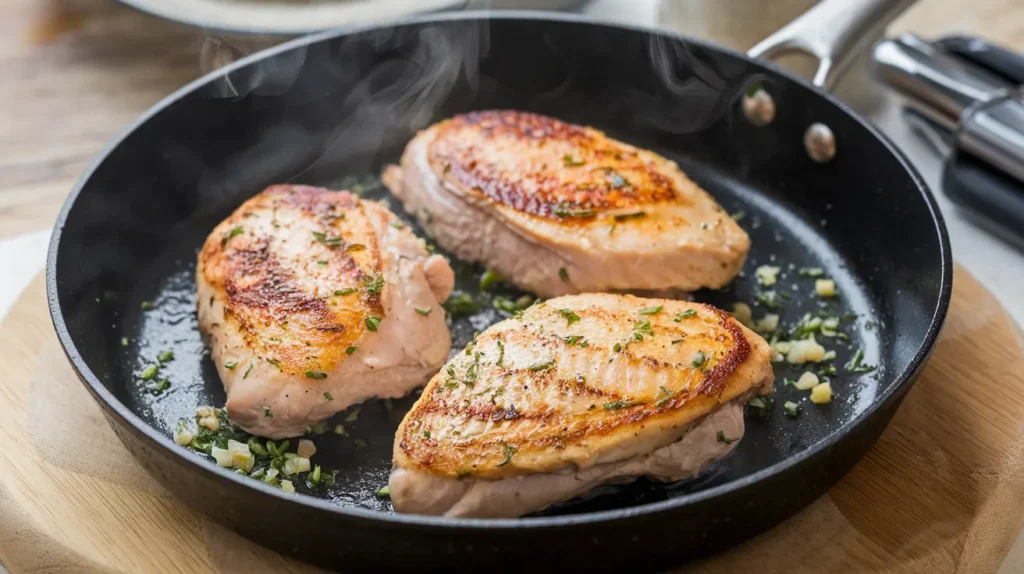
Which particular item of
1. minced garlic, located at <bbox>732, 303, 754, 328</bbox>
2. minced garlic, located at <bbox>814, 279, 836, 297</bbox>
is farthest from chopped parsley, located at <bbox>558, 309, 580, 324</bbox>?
minced garlic, located at <bbox>814, 279, 836, 297</bbox>

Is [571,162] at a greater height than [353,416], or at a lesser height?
greater

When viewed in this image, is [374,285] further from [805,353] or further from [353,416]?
[805,353]

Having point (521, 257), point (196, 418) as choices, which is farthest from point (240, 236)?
point (521, 257)

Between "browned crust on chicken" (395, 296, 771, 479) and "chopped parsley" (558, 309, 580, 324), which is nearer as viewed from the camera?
"browned crust on chicken" (395, 296, 771, 479)

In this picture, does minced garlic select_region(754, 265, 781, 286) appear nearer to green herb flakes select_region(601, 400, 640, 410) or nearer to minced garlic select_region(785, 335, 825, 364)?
minced garlic select_region(785, 335, 825, 364)

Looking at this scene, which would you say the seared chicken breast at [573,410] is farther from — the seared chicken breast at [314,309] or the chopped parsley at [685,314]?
the seared chicken breast at [314,309]

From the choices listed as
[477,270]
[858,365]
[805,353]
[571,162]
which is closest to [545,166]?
[571,162]
